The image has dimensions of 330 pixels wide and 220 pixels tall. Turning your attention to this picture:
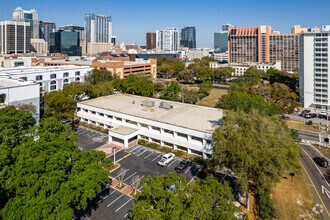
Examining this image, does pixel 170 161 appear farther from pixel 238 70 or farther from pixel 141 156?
pixel 238 70

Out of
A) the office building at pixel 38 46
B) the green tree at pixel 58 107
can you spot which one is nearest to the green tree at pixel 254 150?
the green tree at pixel 58 107

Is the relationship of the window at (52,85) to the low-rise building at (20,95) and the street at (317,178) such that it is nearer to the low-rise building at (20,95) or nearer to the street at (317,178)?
the low-rise building at (20,95)

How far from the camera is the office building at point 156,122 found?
28109 mm

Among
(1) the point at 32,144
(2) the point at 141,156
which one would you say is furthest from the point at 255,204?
(1) the point at 32,144

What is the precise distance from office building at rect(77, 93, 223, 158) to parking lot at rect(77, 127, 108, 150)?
1509mm

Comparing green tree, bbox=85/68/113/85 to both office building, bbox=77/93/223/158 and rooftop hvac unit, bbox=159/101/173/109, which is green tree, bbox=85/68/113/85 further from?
rooftop hvac unit, bbox=159/101/173/109

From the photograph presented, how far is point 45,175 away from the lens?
1552 centimetres

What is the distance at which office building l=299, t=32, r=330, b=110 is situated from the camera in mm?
47281

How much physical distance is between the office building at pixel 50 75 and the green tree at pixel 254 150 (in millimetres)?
39506

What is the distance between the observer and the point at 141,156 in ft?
91.0

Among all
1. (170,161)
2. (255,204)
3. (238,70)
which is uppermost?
(238,70)

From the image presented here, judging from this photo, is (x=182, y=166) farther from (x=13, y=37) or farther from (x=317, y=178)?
(x=13, y=37)

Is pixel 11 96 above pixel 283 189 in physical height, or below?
above

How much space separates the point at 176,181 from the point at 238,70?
89683 mm
